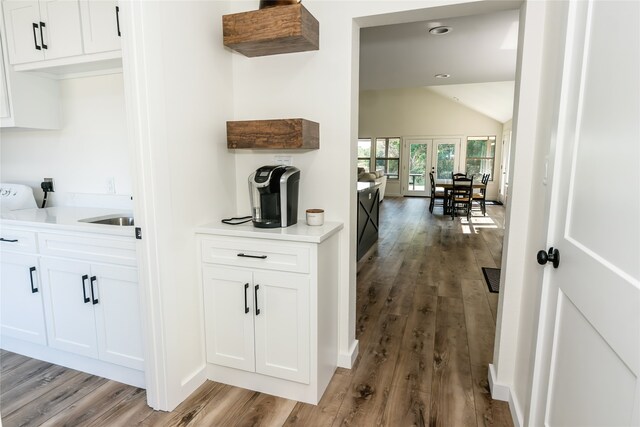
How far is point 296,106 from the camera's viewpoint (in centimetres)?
214

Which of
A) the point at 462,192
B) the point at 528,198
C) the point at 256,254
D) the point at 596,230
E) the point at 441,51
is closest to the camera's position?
the point at 596,230

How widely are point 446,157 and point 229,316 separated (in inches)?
419

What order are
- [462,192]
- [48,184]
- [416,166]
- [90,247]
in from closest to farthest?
[90,247] < [48,184] < [462,192] < [416,166]

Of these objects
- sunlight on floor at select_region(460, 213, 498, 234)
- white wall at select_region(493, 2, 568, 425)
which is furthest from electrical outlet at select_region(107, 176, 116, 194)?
sunlight on floor at select_region(460, 213, 498, 234)

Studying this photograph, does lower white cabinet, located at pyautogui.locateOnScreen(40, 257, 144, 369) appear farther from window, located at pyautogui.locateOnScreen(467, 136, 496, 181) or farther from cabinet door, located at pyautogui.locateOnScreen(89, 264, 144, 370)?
window, located at pyautogui.locateOnScreen(467, 136, 496, 181)

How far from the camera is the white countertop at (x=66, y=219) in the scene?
6.28 feet

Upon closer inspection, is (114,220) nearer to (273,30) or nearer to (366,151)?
(273,30)

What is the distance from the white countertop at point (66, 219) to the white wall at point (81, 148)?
131 millimetres

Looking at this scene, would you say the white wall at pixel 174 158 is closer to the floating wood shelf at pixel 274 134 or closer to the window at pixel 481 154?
the floating wood shelf at pixel 274 134

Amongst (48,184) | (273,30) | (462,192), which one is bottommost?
(462,192)

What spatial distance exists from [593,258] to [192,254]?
1.77m

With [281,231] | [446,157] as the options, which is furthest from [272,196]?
[446,157]

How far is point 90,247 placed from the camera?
6.51 ft

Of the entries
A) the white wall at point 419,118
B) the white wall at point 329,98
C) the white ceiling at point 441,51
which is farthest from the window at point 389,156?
the white wall at point 329,98
